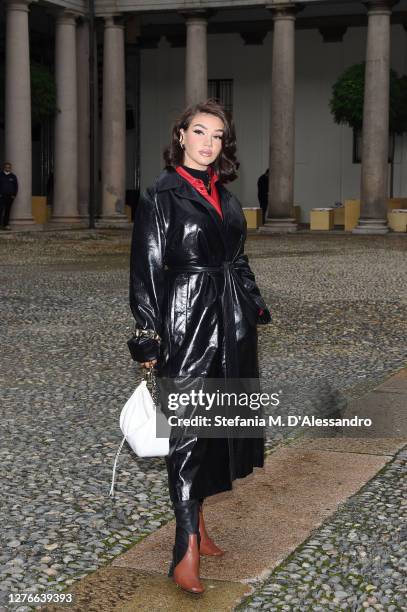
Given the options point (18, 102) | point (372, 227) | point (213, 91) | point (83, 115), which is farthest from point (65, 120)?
point (213, 91)

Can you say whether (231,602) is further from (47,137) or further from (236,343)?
(47,137)

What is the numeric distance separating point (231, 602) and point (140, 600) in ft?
0.92

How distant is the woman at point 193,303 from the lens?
3.38 m

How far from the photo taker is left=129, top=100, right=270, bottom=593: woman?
133 inches

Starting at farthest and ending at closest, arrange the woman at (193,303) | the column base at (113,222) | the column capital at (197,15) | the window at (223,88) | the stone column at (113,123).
A: the window at (223,88)
the column base at (113,222)
the stone column at (113,123)
the column capital at (197,15)
the woman at (193,303)

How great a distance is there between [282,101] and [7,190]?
6201mm

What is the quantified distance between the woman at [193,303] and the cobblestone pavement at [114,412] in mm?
389

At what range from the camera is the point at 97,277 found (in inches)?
529

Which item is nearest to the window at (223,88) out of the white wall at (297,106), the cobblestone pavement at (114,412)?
the white wall at (297,106)

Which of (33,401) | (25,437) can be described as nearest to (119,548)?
(25,437)

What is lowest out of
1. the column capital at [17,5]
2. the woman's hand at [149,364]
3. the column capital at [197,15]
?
the woman's hand at [149,364]

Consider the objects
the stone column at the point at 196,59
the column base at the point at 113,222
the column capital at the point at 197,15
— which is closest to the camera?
the stone column at the point at 196,59

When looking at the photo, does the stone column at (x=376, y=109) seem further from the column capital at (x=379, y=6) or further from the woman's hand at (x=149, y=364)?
the woman's hand at (x=149, y=364)

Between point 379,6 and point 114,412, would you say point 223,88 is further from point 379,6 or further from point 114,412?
point 114,412
